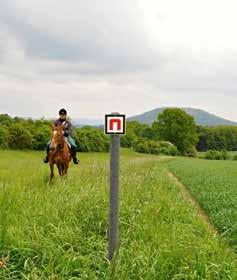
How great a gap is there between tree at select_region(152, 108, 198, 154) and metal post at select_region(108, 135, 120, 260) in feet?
284

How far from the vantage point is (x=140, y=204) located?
8195 millimetres

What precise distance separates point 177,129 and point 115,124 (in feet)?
286

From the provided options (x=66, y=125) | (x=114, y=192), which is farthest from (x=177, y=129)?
(x=114, y=192)

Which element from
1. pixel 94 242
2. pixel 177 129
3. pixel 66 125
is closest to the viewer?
pixel 94 242

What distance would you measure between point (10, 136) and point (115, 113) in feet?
185

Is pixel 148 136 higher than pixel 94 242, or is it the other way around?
pixel 148 136

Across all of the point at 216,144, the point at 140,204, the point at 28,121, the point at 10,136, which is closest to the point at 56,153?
the point at 140,204

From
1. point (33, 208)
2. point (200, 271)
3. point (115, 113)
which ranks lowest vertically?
point (200, 271)

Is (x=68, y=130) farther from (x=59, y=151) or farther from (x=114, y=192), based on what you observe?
(x=114, y=192)

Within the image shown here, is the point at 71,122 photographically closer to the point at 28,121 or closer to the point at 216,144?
the point at 28,121

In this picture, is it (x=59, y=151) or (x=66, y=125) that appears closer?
(x=66, y=125)

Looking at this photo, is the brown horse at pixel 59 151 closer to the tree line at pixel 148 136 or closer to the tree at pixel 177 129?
the tree line at pixel 148 136

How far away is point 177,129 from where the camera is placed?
91562mm

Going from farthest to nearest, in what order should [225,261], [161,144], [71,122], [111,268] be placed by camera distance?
1. [161,144]
2. [71,122]
3. [225,261]
4. [111,268]
